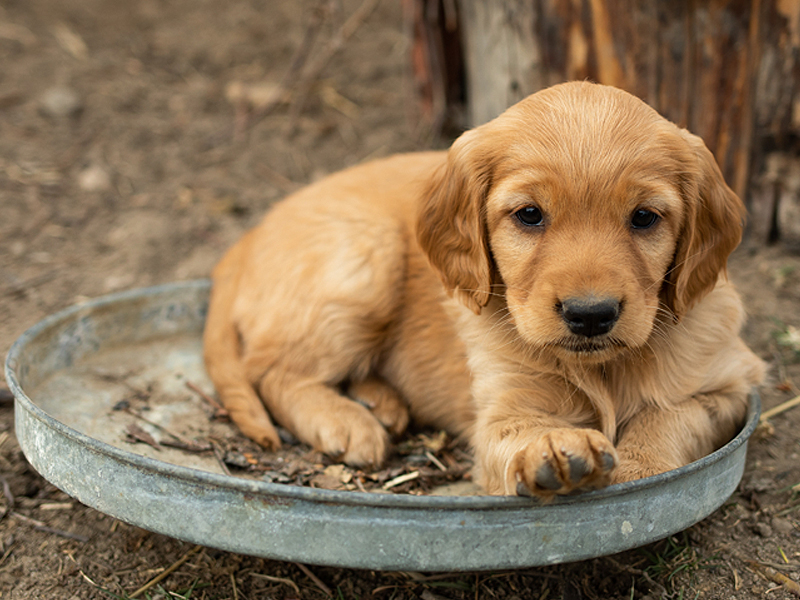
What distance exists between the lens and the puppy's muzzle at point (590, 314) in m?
2.03

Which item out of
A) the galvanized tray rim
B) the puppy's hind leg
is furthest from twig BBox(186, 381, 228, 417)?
→ the galvanized tray rim

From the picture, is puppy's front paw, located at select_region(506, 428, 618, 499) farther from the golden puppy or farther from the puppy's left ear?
the puppy's left ear

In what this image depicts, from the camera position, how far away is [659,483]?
204 cm

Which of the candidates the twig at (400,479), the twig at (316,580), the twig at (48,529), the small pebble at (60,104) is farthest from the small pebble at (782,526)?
the small pebble at (60,104)

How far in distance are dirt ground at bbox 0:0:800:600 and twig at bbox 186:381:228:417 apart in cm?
60

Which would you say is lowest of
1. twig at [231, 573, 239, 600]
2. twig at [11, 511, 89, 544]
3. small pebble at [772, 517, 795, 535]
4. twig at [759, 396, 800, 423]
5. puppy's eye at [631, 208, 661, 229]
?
twig at [759, 396, 800, 423]

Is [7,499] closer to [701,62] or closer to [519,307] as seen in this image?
[519,307]

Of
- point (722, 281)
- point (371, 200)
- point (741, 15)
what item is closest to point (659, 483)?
point (722, 281)

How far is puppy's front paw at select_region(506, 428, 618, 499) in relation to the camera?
1914 millimetres

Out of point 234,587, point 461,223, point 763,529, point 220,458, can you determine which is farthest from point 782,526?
point 220,458

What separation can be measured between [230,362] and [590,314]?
179 centimetres

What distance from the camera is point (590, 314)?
2041 millimetres

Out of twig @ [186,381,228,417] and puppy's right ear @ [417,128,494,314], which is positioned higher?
puppy's right ear @ [417,128,494,314]

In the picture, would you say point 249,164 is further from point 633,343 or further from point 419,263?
point 633,343
